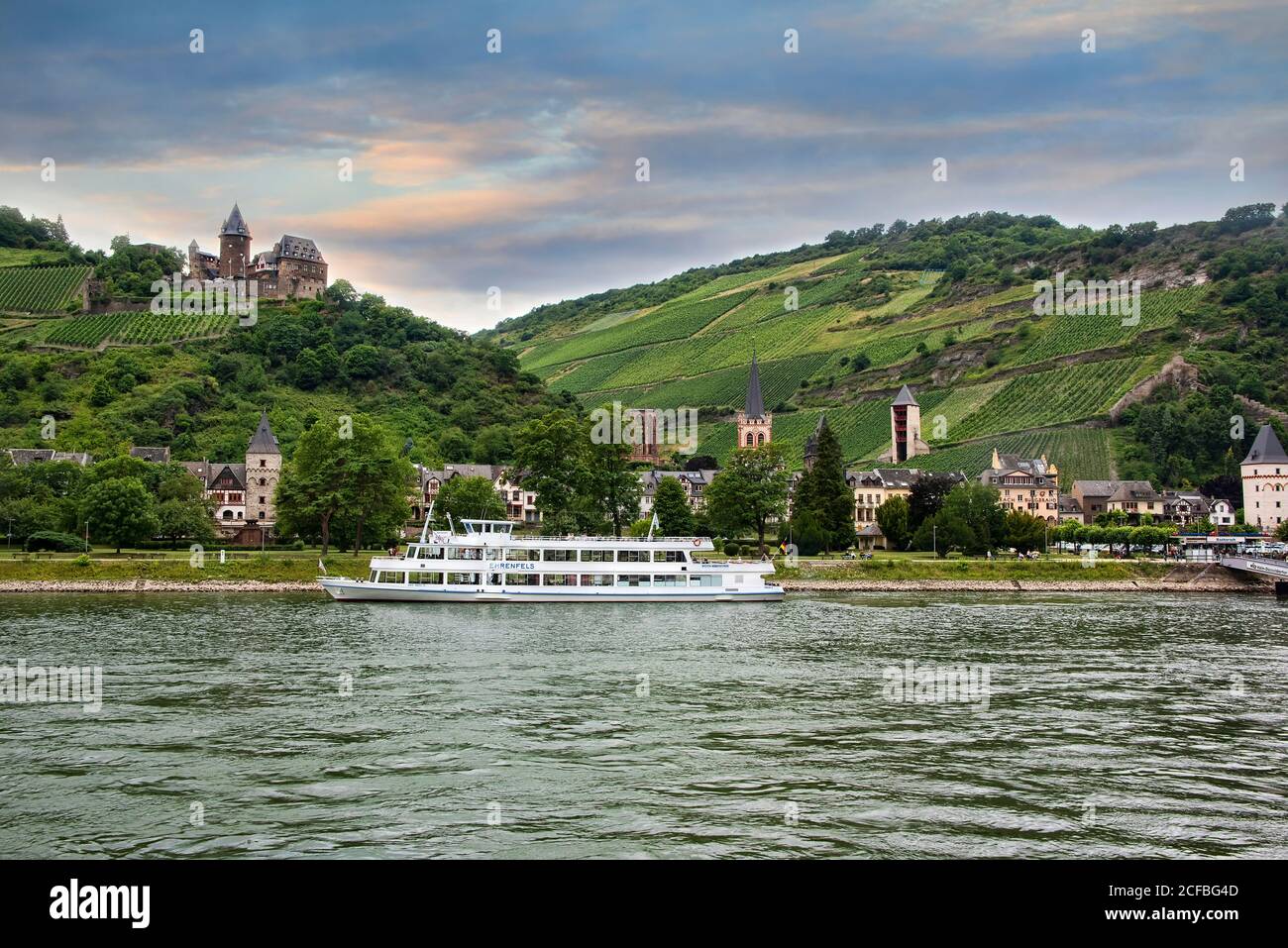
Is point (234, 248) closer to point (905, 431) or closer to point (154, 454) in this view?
point (154, 454)

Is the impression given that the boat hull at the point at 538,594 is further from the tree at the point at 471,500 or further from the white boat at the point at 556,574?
the tree at the point at 471,500

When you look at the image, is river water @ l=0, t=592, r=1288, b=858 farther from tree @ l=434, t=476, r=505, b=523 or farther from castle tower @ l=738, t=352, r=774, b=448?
castle tower @ l=738, t=352, r=774, b=448

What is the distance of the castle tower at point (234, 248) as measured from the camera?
189 m

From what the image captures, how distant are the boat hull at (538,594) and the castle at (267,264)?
130165mm

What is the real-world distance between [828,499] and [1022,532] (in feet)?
55.9

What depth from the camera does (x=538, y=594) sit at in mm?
63469

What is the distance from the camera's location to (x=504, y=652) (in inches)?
1511

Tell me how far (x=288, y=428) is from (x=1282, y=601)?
9901cm

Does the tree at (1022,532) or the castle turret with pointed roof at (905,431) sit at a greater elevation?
the castle turret with pointed roof at (905,431)

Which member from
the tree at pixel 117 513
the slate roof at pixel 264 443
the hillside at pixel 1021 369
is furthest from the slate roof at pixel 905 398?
the tree at pixel 117 513

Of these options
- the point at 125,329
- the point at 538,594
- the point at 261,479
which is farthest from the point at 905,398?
the point at 125,329

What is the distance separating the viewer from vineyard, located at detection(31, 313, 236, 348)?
14750 centimetres
